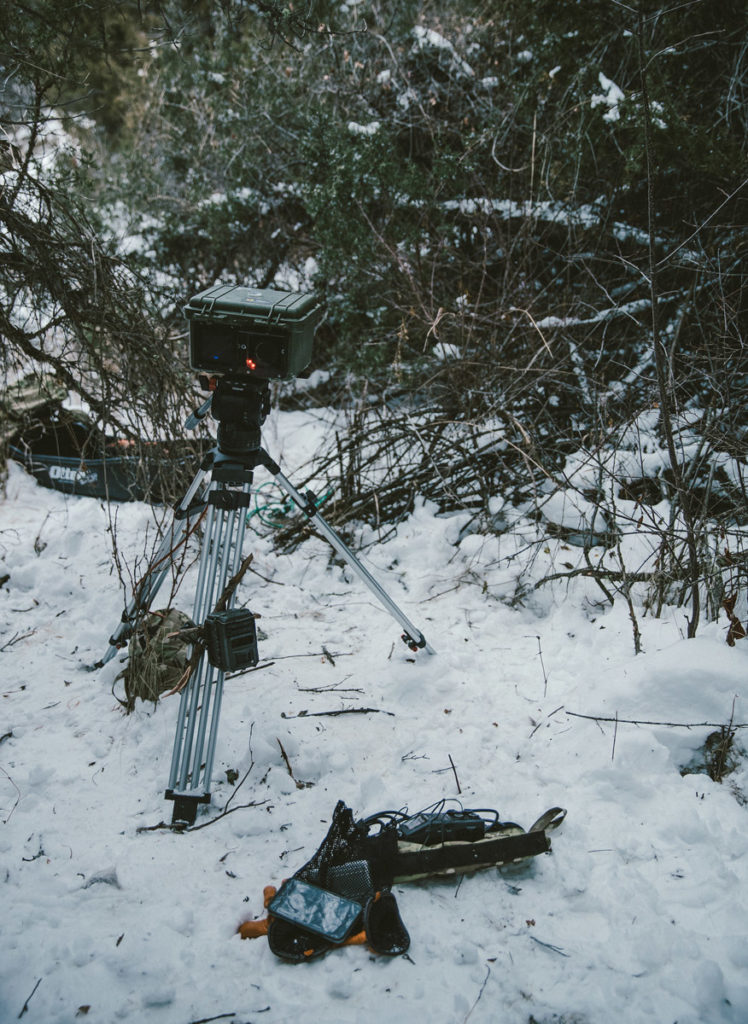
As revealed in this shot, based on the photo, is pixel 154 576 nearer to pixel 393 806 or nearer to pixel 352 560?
pixel 352 560

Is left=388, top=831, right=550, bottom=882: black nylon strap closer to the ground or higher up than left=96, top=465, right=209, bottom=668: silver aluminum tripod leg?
closer to the ground

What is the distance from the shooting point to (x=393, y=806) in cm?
200

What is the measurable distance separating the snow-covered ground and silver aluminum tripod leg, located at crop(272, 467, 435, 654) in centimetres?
14

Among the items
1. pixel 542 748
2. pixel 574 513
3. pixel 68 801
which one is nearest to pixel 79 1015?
pixel 68 801

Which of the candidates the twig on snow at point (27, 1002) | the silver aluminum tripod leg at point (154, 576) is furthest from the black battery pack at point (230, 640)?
the twig on snow at point (27, 1002)

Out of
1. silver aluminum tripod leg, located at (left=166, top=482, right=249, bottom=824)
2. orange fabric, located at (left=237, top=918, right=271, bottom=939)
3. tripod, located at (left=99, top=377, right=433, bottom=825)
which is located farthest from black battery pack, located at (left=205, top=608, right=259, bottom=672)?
orange fabric, located at (left=237, top=918, right=271, bottom=939)

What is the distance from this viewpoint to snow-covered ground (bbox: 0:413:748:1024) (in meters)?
1.44

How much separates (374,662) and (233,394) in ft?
4.72

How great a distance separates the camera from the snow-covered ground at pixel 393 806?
4.71ft

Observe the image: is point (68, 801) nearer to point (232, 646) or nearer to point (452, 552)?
point (232, 646)

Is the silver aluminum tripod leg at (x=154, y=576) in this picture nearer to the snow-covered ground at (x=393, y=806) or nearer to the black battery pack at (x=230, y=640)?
the snow-covered ground at (x=393, y=806)

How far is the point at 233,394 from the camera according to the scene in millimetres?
1894

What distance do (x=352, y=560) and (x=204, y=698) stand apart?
802 millimetres

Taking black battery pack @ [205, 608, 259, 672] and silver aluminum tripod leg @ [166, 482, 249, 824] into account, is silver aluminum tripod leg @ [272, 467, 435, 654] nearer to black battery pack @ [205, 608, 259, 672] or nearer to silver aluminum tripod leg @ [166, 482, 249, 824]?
silver aluminum tripod leg @ [166, 482, 249, 824]
